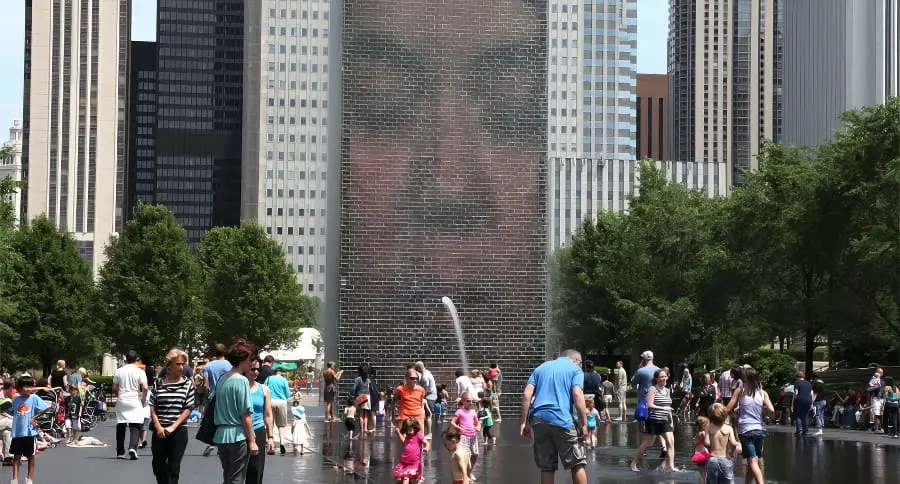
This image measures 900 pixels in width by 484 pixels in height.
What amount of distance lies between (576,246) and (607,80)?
306 feet

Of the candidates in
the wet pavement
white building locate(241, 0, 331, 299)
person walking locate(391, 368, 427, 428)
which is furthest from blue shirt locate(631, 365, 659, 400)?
white building locate(241, 0, 331, 299)

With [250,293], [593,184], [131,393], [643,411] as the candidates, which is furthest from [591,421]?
[593,184]

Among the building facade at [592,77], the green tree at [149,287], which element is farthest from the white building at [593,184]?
the green tree at [149,287]

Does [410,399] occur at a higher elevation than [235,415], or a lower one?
lower

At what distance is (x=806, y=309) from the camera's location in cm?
4828

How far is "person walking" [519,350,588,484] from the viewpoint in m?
15.5

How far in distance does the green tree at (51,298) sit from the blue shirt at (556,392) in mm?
57376

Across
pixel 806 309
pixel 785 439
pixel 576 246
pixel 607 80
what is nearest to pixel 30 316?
pixel 576 246

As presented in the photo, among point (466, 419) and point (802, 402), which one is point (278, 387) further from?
point (802, 402)

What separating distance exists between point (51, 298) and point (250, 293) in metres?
12.7

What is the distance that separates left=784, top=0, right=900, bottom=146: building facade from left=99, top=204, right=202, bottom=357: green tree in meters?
57.0

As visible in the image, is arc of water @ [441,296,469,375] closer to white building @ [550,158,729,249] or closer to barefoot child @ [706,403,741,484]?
barefoot child @ [706,403,741,484]

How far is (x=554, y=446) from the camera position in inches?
619

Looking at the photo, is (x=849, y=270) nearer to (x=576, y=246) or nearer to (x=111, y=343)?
(x=576, y=246)
